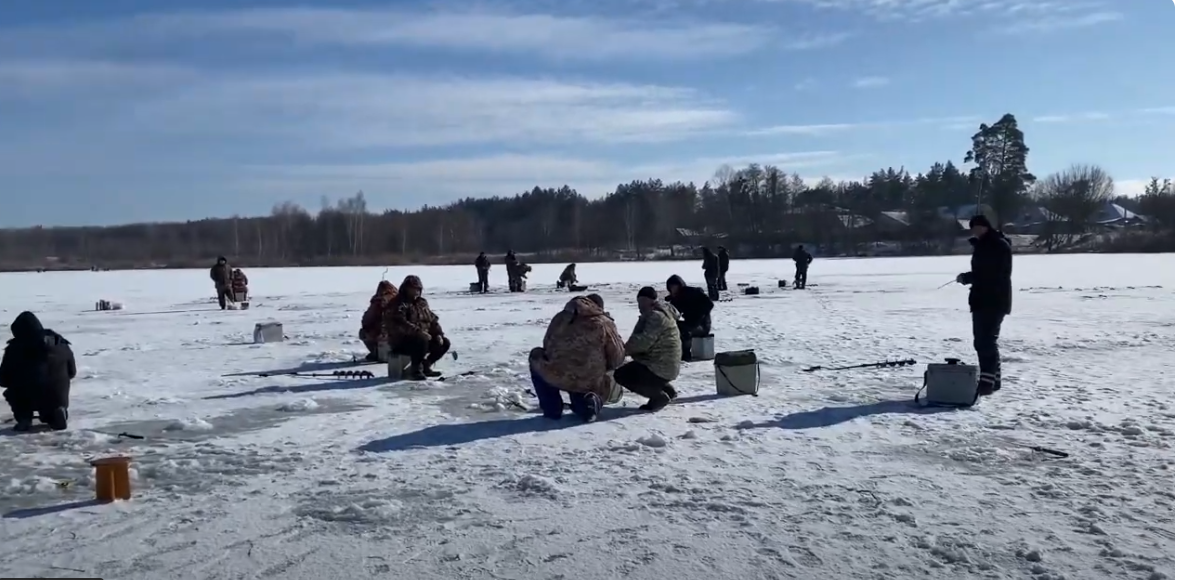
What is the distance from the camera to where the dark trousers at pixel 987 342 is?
912 centimetres

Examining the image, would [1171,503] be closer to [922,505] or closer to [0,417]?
[922,505]

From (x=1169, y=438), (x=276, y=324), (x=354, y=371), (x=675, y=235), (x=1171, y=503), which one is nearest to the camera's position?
(x=1171, y=503)

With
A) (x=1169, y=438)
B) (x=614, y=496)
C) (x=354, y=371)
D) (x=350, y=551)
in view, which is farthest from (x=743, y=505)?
(x=354, y=371)

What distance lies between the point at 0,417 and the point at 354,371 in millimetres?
3557

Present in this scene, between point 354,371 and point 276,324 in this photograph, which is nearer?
point 354,371

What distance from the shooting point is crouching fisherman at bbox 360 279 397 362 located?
1193cm

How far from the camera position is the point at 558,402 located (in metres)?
8.25

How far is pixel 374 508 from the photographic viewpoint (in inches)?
228

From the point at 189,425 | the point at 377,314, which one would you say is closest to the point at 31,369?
the point at 189,425

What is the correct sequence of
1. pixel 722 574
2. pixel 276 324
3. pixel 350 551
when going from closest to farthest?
pixel 722 574 → pixel 350 551 → pixel 276 324

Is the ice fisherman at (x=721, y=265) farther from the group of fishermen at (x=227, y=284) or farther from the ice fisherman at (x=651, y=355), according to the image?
the ice fisherman at (x=651, y=355)

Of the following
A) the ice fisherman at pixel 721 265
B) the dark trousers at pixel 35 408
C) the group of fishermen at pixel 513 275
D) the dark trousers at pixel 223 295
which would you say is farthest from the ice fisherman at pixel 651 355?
the group of fishermen at pixel 513 275

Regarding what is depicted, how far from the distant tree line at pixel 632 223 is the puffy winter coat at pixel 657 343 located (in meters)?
68.6

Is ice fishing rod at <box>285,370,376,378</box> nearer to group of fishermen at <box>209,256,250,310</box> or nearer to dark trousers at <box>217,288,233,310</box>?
group of fishermen at <box>209,256,250,310</box>
